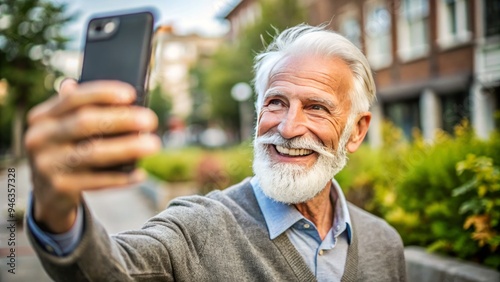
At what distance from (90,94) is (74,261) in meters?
0.38

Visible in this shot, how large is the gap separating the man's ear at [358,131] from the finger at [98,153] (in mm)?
1463

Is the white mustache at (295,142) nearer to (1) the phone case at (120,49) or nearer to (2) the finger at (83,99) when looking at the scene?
(1) the phone case at (120,49)

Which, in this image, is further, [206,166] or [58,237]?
[206,166]

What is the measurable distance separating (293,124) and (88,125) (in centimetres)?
117

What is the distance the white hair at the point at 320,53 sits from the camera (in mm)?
1938

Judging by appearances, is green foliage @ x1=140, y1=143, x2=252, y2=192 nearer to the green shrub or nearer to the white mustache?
the green shrub

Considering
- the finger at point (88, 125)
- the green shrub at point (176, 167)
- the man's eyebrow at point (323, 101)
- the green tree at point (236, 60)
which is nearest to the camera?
the finger at point (88, 125)

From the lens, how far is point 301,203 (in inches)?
76.1

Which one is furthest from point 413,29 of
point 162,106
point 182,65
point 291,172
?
point 182,65

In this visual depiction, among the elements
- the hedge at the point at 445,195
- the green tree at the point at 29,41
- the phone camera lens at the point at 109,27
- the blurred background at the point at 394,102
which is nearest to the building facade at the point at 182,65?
the blurred background at the point at 394,102

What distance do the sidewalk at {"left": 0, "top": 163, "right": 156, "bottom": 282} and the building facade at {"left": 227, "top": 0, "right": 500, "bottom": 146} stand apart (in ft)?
17.9

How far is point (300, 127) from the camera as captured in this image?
6.03ft

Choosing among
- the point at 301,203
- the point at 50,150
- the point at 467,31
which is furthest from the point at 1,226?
the point at 467,31

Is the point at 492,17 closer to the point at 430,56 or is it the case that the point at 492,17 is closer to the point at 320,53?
the point at 430,56
